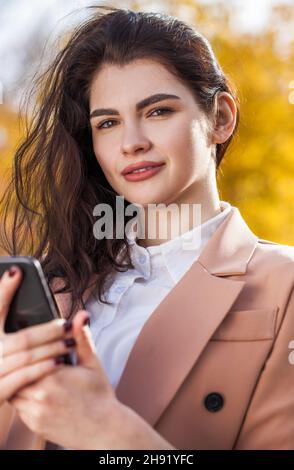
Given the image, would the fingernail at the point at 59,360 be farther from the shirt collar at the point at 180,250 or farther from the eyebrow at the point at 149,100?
the eyebrow at the point at 149,100

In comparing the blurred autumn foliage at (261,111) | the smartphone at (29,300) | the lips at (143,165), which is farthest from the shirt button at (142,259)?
the blurred autumn foliage at (261,111)

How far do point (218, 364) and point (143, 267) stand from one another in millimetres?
496

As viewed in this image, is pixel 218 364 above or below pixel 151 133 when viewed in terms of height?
below

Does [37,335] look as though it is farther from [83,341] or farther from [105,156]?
[105,156]

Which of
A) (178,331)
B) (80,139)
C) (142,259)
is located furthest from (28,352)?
(80,139)

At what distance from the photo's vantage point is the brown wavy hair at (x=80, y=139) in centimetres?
235

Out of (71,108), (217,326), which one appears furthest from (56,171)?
(217,326)

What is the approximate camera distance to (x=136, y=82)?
226 cm

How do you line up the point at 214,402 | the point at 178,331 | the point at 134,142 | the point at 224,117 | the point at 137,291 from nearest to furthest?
the point at 214,402, the point at 178,331, the point at 134,142, the point at 137,291, the point at 224,117

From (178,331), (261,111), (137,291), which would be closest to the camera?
(178,331)

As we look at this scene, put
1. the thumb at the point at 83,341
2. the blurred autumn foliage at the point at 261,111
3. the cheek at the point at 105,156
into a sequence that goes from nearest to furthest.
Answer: the thumb at the point at 83,341 < the cheek at the point at 105,156 < the blurred autumn foliage at the point at 261,111

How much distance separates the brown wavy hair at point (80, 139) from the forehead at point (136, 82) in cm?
2

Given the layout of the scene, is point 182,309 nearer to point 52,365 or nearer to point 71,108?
point 52,365
